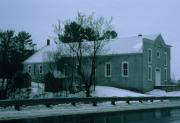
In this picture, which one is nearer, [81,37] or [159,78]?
[81,37]

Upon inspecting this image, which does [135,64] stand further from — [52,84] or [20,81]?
[20,81]

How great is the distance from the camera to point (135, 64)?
163ft

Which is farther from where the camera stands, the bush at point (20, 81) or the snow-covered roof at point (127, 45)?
the snow-covered roof at point (127, 45)

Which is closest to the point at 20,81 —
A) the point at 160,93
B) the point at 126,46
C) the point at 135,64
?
the point at 135,64

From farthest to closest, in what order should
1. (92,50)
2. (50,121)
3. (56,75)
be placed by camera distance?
(56,75), (92,50), (50,121)

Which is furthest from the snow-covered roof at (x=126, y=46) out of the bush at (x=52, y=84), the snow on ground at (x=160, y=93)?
the snow on ground at (x=160, y=93)

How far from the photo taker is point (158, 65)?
177 feet

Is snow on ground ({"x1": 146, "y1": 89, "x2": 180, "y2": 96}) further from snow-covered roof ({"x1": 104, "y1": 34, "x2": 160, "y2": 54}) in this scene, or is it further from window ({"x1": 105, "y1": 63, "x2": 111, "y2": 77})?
window ({"x1": 105, "y1": 63, "x2": 111, "y2": 77})

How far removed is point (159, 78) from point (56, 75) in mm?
14225

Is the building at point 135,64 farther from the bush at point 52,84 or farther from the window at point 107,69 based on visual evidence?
the bush at point 52,84

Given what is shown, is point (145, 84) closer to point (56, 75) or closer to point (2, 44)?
point (56, 75)

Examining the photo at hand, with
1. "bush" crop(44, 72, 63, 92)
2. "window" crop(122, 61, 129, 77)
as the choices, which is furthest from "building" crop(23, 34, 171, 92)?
"bush" crop(44, 72, 63, 92)

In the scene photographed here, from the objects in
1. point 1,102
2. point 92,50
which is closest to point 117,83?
point 92,50

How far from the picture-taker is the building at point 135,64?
1947 inches
